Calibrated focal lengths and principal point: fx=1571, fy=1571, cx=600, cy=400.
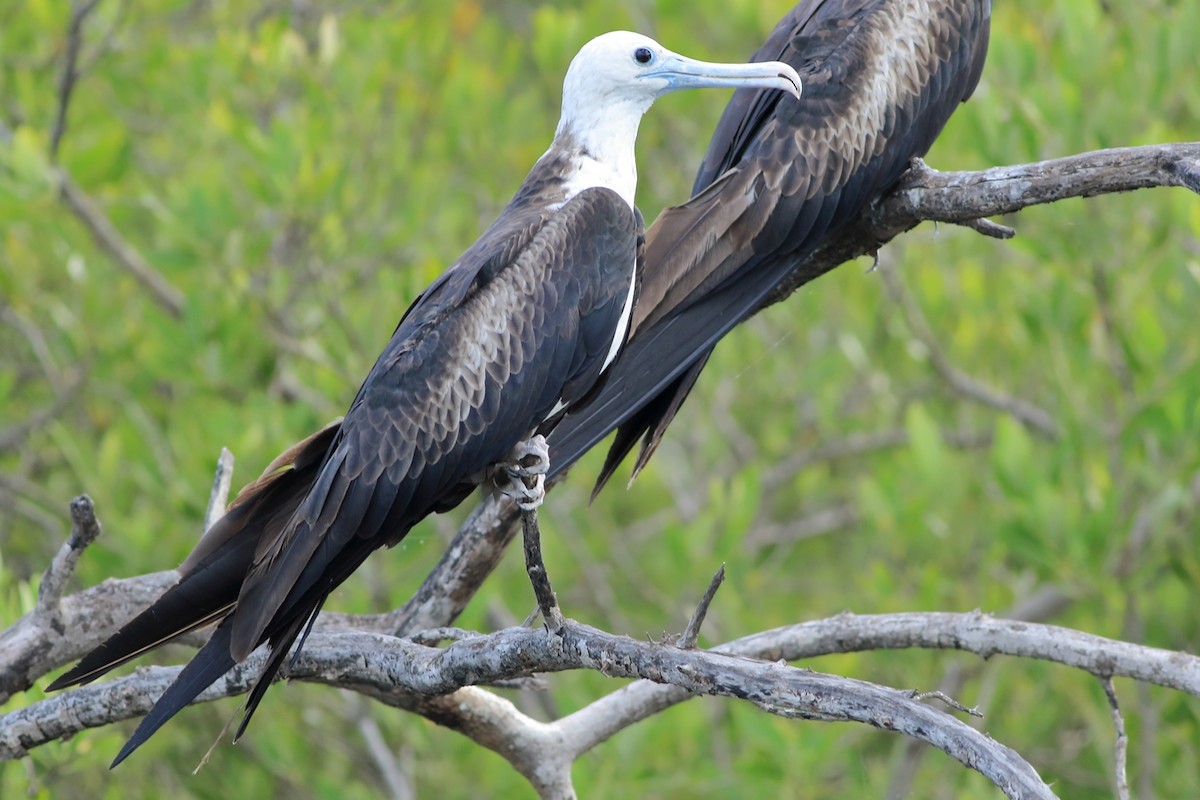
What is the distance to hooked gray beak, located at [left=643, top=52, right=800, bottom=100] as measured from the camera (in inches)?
133

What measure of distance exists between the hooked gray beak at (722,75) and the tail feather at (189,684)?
5.04 ft

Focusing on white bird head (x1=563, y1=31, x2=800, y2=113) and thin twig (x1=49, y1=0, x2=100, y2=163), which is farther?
thin twig (x1=49, y1=0, x2=100, y2=163)

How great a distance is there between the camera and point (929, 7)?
3967 millimetres

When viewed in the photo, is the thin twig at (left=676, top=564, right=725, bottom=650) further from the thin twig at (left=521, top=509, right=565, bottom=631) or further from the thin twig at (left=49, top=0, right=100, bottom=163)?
the thin twig at (left=49, top=0, right=100, bottom=163)

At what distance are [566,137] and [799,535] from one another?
3.12 meters

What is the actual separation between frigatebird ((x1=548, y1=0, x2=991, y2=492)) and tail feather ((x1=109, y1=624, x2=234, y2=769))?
2.95 ft

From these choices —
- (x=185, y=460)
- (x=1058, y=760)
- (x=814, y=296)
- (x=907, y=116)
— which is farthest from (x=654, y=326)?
(x=1058, y=760)

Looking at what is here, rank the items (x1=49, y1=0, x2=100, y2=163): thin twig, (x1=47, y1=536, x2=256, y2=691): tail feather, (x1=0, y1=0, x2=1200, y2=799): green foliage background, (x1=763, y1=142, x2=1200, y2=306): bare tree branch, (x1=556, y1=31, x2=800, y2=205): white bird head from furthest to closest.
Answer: (x1=49, y1=0, x2=100, y2=163): thin twig
(x1=0, y1=0, x2=1200, y2=799): green foliage background
(x1=556, y1=31, x2=800, y2=205): white bird head
(x1=763, y1=142, x2=1200, y2=306): bare tree branch
(x1=47, y1=536, x2=256, y2=691): tail feather

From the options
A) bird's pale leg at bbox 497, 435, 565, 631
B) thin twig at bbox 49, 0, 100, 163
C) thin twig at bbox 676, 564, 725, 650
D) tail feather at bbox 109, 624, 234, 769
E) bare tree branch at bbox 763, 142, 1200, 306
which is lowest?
tail feather at bbox 109, 624, 234, 769

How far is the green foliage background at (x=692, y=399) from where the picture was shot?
15.3 ft

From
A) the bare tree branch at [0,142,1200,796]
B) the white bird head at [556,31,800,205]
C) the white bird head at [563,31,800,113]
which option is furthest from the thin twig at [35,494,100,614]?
the white bird head at [563,31,800,113]

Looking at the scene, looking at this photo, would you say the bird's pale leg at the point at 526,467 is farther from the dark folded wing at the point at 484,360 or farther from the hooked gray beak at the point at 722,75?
the hooked gray beak at the point at 722,75

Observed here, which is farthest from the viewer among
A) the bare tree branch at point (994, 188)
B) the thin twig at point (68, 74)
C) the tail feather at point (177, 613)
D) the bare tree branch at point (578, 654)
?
the thin twig at point (68, 74)

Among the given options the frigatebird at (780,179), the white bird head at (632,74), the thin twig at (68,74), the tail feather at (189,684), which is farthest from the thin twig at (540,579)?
the thin twig at (68,74)
